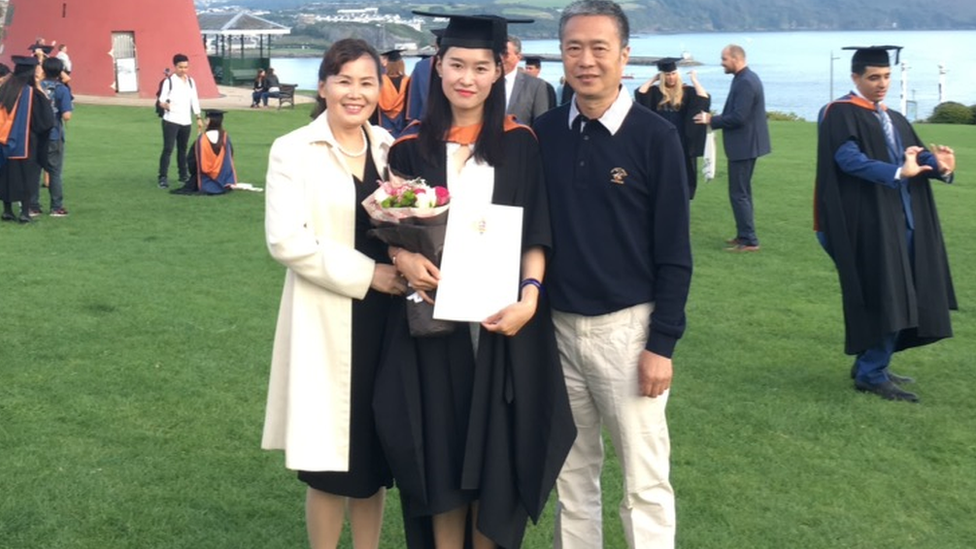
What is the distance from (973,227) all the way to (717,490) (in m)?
9.12

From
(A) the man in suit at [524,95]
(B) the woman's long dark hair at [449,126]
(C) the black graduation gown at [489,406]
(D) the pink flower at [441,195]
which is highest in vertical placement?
(B) the woman's long dark hair at [449,126]

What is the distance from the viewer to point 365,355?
3945 millimetres

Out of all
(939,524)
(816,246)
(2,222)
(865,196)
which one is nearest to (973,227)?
(816,246)

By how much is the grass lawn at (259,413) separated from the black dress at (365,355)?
102 cm

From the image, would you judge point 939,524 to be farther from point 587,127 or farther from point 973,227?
point 973,227

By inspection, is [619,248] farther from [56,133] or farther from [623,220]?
[56,133]

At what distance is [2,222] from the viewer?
42.1 feet

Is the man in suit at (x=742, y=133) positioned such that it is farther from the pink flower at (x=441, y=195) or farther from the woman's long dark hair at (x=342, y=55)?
the pink flower at (x=441, y=195)

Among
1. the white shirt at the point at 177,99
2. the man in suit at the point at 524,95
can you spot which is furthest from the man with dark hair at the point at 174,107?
the man in suit at the point at 524,95

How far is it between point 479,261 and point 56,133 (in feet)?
35.2

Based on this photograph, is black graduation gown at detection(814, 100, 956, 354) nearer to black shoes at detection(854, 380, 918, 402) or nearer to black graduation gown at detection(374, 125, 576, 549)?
black shoes at detection(854, 380, 918, 402)


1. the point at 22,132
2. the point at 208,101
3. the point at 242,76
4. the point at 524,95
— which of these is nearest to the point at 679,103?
the point at 524,95

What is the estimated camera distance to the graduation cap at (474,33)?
147 inches

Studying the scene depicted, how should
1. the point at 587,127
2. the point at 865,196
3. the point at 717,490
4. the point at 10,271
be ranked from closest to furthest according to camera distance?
the point at 587,127 < the point at 717,490 < the point at 865,196 < the point at 10,271
